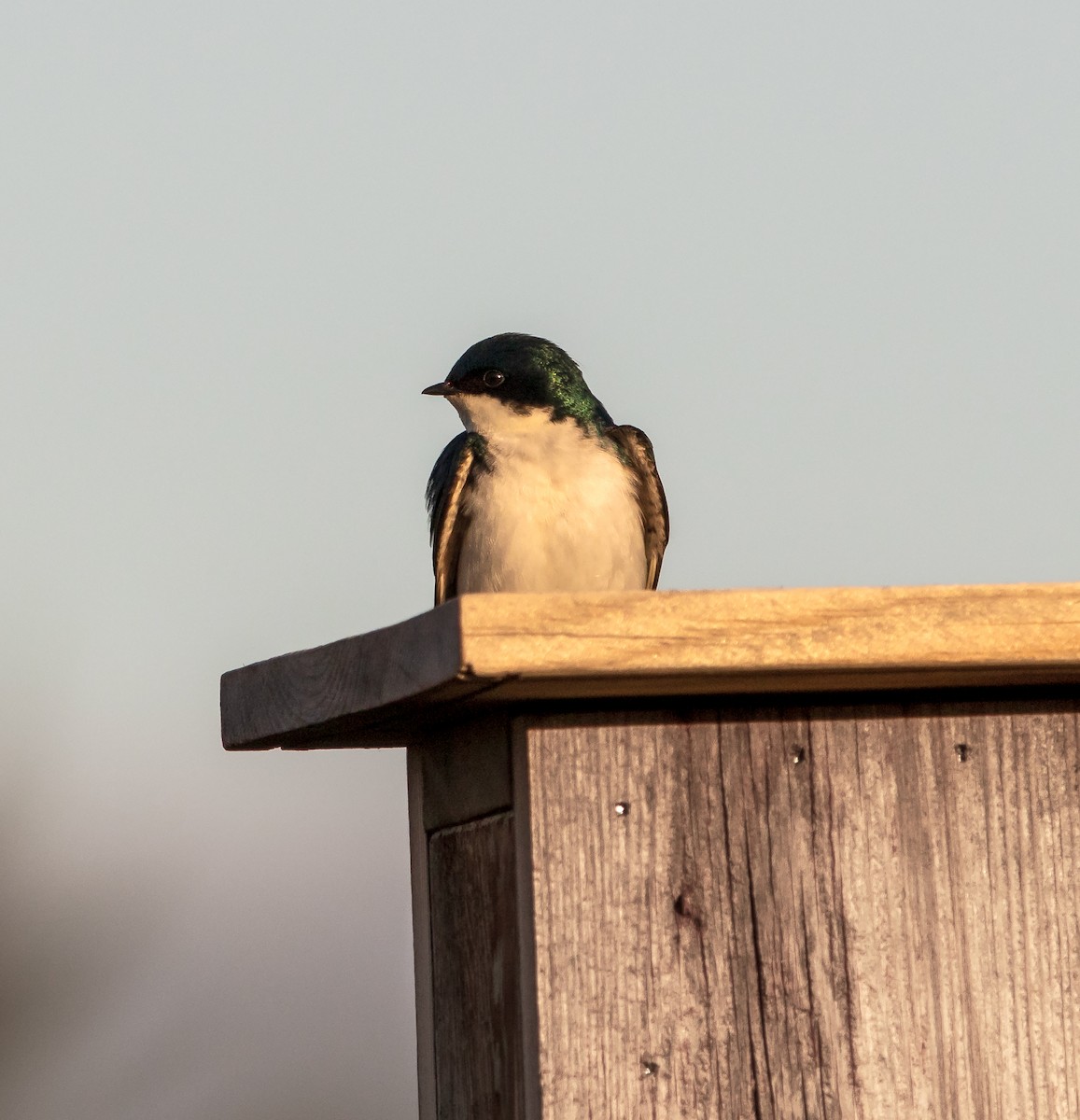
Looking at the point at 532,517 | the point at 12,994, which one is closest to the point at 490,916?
the point at 532,517

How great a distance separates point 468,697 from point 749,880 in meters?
0.44

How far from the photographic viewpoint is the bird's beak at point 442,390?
4.67m

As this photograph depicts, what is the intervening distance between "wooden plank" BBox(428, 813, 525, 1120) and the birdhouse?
0.03 metres

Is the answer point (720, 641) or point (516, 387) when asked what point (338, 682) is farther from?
point (516, 387)

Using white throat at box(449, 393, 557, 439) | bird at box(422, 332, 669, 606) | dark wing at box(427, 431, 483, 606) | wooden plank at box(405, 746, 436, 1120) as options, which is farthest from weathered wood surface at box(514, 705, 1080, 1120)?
white throat at box(449, 393, 557, 439)

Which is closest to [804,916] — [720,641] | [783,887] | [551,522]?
[783,887]

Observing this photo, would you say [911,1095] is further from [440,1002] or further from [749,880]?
[440,1002]

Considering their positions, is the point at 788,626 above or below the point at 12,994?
above

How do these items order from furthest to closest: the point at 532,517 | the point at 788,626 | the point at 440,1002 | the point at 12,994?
the point at 12,994, the point at 532,517, the point at 440,1002, the point at 788,626

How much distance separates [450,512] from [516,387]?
15.9 inches

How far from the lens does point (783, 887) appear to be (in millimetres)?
2578

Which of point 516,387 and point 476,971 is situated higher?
point 516,387

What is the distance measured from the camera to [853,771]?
2.61 metres

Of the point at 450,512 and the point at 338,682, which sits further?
the point at 450,512
